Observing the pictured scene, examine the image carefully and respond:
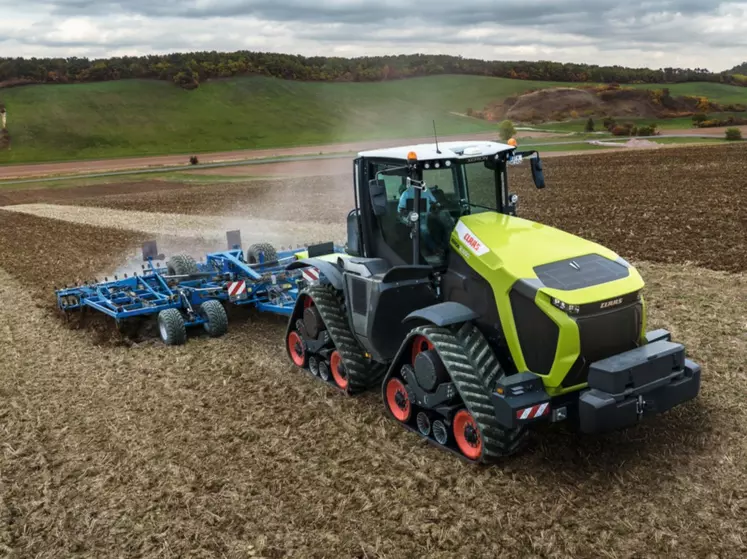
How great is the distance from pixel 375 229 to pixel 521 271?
2.36m

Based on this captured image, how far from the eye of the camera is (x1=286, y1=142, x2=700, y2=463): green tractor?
21.4 feet

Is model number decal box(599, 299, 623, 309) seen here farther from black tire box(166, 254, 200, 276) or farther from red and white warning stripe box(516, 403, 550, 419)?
black tire box(166, 254, 200, 276)

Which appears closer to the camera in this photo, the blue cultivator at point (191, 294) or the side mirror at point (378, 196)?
the side mirror at point (378, 196)

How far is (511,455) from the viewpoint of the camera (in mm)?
7137

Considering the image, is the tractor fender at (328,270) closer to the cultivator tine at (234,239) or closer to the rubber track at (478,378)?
the rubber track at (478,378)

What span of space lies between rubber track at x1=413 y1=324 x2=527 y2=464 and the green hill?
56114mm

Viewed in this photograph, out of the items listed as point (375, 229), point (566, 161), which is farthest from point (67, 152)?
point (375, 229)

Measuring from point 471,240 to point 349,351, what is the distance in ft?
8.08

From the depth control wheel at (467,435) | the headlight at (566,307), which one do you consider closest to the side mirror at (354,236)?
the depth control wheel at (467,435)

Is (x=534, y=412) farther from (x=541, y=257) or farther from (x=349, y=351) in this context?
(x=349, y=351)

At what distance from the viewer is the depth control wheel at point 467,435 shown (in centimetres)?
695

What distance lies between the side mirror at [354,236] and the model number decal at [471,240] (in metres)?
1.75

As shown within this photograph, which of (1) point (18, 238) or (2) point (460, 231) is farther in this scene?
(1) point (18, 238)

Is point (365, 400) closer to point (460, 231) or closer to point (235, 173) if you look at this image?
point (460, 231)
